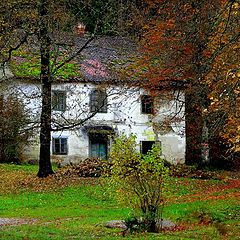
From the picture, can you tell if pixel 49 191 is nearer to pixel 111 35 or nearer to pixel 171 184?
pixel 171 184

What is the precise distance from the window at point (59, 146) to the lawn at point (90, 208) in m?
6.56

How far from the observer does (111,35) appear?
5138cm

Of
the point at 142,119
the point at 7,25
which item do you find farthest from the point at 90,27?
the point at 7,25

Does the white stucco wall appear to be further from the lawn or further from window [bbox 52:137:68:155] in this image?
the lawn

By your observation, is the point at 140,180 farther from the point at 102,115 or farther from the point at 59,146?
the point at 102,115

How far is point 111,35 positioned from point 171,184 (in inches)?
983

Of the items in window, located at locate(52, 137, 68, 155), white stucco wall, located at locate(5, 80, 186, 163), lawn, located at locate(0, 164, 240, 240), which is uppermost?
white stucco wall, located at locate(5, 80, 186, 163)

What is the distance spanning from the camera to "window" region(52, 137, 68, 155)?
42.2m

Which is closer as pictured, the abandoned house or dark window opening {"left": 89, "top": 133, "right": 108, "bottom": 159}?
the abandoned house

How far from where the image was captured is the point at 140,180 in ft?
49.8

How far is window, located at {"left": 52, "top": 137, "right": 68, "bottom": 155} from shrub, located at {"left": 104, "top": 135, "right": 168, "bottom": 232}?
1068 inches

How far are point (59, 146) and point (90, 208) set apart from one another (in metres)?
20.7

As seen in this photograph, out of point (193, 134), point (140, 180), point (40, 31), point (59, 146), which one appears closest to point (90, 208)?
point (140, 180)

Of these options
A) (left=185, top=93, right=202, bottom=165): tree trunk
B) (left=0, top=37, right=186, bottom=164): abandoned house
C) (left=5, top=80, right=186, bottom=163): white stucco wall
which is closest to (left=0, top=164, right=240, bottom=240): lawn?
(left=185, top=93, right=202, bottom=165): tree trunk
